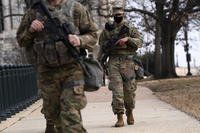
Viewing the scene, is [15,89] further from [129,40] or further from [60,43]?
[60,43]

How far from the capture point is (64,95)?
7.04 metres

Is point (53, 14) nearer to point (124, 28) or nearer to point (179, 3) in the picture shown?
point (124, 28)

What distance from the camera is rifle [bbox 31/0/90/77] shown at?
23.1ft

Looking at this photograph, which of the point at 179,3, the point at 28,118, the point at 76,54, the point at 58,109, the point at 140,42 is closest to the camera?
the point at 76,54

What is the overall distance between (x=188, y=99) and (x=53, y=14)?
447 inches

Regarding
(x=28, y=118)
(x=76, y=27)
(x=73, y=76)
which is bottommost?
(x=28, y=118)

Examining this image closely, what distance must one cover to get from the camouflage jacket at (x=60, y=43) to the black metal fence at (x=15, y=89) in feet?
23.7

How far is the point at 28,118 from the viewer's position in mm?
15281

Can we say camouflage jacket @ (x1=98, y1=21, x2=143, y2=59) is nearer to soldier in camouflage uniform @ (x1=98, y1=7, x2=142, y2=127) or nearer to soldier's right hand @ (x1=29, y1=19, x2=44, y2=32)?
soldier in camouflage uniform @ (x1=98, y1=7, x2=142, y2=127)

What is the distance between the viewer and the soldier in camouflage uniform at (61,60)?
6918 millimetres

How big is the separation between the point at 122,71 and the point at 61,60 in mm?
4476

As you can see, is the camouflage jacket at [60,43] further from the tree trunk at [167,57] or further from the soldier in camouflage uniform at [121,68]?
the tree trunk at [167,57]

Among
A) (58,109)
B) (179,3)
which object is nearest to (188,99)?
(58,109)

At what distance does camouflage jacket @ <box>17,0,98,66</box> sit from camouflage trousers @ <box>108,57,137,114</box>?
4.04 meters
